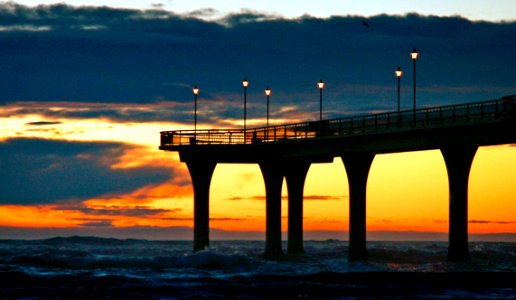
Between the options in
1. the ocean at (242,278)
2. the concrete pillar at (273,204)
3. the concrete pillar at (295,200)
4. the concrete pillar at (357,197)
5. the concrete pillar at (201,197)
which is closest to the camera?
the ocean at (242,278)

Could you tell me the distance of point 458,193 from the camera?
90875 mm

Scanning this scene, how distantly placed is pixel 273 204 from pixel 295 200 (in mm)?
3895

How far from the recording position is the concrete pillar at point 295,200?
116062mm

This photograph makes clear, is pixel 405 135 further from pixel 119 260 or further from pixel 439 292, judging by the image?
pixel 119 260

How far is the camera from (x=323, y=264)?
10581 centimetres

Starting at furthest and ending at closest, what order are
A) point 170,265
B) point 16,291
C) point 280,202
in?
point 280,202 → point 170,265 → point 16,291

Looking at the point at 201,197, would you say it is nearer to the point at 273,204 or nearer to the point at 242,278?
the point at 273,204

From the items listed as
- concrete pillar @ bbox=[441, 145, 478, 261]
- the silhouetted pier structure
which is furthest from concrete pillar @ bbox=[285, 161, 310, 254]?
concrete pillar @ bbox=[441, 145, 478, 261]

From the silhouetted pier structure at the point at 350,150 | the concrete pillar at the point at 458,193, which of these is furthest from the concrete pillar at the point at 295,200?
the concrete pillar at the point at 458,193

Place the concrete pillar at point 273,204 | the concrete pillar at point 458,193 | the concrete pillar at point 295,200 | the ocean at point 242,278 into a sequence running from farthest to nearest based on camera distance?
the concrete pillar at point 295,200 < the concrete pillar at point 273,204 < the concrete pillar at point 458,193 < the ocean at point 242,278

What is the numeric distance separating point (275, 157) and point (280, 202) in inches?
221

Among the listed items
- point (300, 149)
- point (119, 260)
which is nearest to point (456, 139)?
point (300, 149)

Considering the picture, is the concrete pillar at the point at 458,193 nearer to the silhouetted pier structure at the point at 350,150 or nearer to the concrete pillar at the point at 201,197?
the silhouetted pier structure at the point at 350,150

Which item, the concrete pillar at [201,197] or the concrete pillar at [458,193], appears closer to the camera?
the concrete pillar at [458,193]
